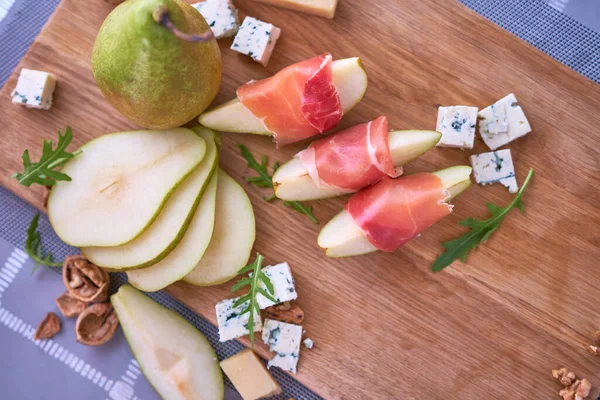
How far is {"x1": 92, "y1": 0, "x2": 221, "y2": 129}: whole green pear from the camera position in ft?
3.97

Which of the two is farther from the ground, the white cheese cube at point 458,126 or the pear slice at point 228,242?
the white cheese cube at point 458,126

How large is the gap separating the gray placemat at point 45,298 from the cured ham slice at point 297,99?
63 centimetres

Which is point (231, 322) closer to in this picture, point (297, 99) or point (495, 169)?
point (297, 99)

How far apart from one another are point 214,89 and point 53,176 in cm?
50

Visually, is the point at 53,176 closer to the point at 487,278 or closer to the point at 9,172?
the point at 9,172

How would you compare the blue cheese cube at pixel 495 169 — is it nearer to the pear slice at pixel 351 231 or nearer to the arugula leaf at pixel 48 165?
the pear slice at pixel 351 231

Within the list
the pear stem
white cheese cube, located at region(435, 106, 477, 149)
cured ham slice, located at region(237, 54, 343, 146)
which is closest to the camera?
the pear stem

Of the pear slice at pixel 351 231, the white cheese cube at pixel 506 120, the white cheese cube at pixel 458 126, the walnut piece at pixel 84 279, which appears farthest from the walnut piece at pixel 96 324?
the white cheese cube at pixel 506 120

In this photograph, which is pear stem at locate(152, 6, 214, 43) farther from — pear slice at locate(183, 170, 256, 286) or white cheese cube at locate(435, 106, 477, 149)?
white cheese cube at locate(435, 106, 477, 149)

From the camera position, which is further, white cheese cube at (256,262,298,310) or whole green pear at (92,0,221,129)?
white cheese cube at (256,262,298,310)


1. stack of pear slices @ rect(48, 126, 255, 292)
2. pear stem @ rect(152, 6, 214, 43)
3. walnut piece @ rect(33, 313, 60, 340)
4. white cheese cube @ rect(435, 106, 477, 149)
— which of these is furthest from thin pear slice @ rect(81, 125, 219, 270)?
→ white cheese cube @ rect(435, 106, 477, 149)

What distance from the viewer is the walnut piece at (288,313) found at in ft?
5.21

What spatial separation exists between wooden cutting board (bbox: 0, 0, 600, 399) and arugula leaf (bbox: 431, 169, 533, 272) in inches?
1.4

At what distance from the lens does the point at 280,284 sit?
1.57 meters
